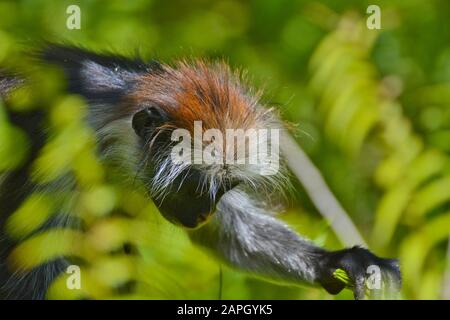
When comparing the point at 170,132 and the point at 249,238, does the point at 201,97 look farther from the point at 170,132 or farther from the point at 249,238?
the point at 249,238

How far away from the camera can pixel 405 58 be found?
4.25 meters

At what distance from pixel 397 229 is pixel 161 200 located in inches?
50.8

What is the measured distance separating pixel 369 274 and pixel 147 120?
1031mm

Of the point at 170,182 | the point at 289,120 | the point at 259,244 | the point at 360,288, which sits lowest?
the point at 360,288

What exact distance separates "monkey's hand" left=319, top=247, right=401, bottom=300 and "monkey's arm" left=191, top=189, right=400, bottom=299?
0.59 ft

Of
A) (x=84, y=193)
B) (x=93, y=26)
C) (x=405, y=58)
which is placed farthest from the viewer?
(x=405, y=58)

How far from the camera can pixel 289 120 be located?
151 inches

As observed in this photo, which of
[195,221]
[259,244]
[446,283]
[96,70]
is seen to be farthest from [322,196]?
[96,70]

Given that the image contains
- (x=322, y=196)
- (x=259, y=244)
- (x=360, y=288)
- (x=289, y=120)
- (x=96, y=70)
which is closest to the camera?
(x=360, y=288)

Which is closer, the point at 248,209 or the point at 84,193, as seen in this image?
the point at 84,193

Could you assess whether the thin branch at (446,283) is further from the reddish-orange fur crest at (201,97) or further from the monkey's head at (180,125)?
the reddish-orange fur crest at (201,97)

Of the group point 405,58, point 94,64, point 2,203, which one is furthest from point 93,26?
point 405,58
